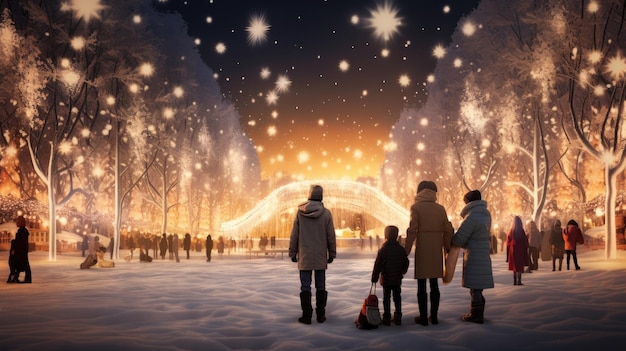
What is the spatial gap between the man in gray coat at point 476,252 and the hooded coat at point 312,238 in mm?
1873

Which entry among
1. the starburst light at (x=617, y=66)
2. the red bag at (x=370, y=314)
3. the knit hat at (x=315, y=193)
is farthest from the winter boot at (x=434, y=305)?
the starburst light at (x=617, y=66)

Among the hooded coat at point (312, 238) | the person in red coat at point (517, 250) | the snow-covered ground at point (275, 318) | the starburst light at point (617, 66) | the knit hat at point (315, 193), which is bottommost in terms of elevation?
the snow-covered ground at point (275, 318)

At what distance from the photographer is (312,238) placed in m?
8.17

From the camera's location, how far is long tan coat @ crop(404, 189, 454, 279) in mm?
7738

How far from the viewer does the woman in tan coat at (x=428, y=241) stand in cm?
774

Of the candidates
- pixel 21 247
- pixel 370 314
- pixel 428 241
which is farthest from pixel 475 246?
pixel 21 247

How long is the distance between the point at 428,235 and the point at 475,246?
2.47 feet

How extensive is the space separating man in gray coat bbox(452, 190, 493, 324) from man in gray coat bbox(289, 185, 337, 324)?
1.89 meters

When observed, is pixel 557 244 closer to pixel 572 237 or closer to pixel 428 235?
pixel 572 237

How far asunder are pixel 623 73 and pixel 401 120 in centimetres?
4262

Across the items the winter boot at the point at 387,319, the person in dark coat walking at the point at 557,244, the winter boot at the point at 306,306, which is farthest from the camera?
the person in dark coat walking at the point at 557,244

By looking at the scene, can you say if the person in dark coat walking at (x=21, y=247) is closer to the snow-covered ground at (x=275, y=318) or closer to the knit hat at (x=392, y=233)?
the snow-covered ground at (x=275, y=318)

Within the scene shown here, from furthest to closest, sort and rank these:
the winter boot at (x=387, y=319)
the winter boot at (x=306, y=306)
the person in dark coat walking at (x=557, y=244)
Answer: the person in dark coat walking at (x=557, y=244) < the winter boot at (x=306, y=306) < the winter boot at (x=387, y=319)

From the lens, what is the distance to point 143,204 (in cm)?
5609
